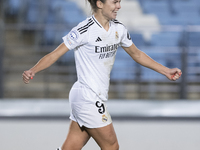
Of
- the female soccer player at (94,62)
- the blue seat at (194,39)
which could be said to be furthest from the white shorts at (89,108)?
the blue seat at (194,39)

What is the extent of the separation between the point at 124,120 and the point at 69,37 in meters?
0.83

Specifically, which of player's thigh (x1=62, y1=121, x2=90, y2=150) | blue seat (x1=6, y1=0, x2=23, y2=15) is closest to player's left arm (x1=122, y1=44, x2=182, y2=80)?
player's thigh (x1=62, y1=121, x2=90, y2=150)

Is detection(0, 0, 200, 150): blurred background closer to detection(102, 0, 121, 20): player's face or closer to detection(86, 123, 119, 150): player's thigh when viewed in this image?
detection(102, 0, 121, 20): player's face

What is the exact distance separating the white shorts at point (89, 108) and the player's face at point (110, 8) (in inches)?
12.6

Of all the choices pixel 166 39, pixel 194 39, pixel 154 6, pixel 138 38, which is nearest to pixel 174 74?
pixel 138 38

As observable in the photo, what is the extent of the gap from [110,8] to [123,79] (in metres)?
2.63

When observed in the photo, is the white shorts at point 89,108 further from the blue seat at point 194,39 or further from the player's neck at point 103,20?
the blue seat at point 194,39

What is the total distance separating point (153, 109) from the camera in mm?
2088

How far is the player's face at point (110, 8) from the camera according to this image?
1.41 m

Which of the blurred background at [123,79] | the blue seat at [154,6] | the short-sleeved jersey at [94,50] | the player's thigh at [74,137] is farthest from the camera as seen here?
the blue seat at [154,6]

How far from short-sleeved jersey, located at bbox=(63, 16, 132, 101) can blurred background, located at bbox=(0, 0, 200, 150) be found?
19 cm

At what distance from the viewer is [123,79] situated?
4.02m

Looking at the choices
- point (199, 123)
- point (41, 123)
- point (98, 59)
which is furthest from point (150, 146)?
point (98, 59)

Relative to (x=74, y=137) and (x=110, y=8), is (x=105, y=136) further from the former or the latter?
(x=110, y=8)
